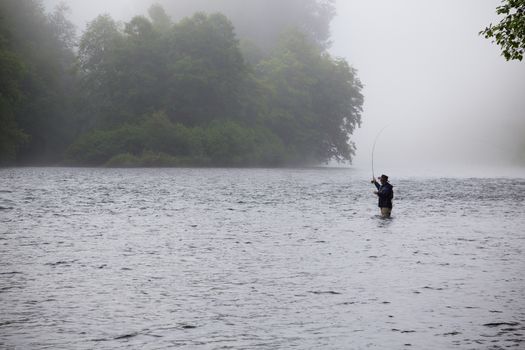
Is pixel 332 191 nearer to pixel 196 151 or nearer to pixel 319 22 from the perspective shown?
pixel 196 151

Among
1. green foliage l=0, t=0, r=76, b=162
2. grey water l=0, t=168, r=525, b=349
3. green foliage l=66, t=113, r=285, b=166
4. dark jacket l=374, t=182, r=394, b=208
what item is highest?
green foliage l=0, t=0, r=76, b=162

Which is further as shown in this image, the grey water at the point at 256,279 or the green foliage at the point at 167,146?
the green foliage at the point at 167,146

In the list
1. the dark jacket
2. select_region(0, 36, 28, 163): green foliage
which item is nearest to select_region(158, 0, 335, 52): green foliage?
select_region(0, 36, 28, 163): green foliage

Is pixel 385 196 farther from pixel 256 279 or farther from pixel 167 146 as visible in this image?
pixel 167 146

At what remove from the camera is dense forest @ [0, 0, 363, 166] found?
82688mm

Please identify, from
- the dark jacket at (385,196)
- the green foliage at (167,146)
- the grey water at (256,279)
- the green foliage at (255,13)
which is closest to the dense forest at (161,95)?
the green foliage at (167,146)

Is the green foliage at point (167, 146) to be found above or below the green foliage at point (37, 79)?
below

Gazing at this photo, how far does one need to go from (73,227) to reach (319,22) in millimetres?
111163

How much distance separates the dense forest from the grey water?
54.0m

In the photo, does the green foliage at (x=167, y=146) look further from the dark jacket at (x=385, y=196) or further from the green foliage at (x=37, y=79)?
the dark jacket at (x=385, y=196)

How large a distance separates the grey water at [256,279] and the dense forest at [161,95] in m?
54.0

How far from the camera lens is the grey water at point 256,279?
994 cm

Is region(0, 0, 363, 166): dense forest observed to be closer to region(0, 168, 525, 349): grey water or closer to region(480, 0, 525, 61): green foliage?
region(0, 168, 525, 349): grey water

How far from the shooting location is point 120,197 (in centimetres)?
3578
